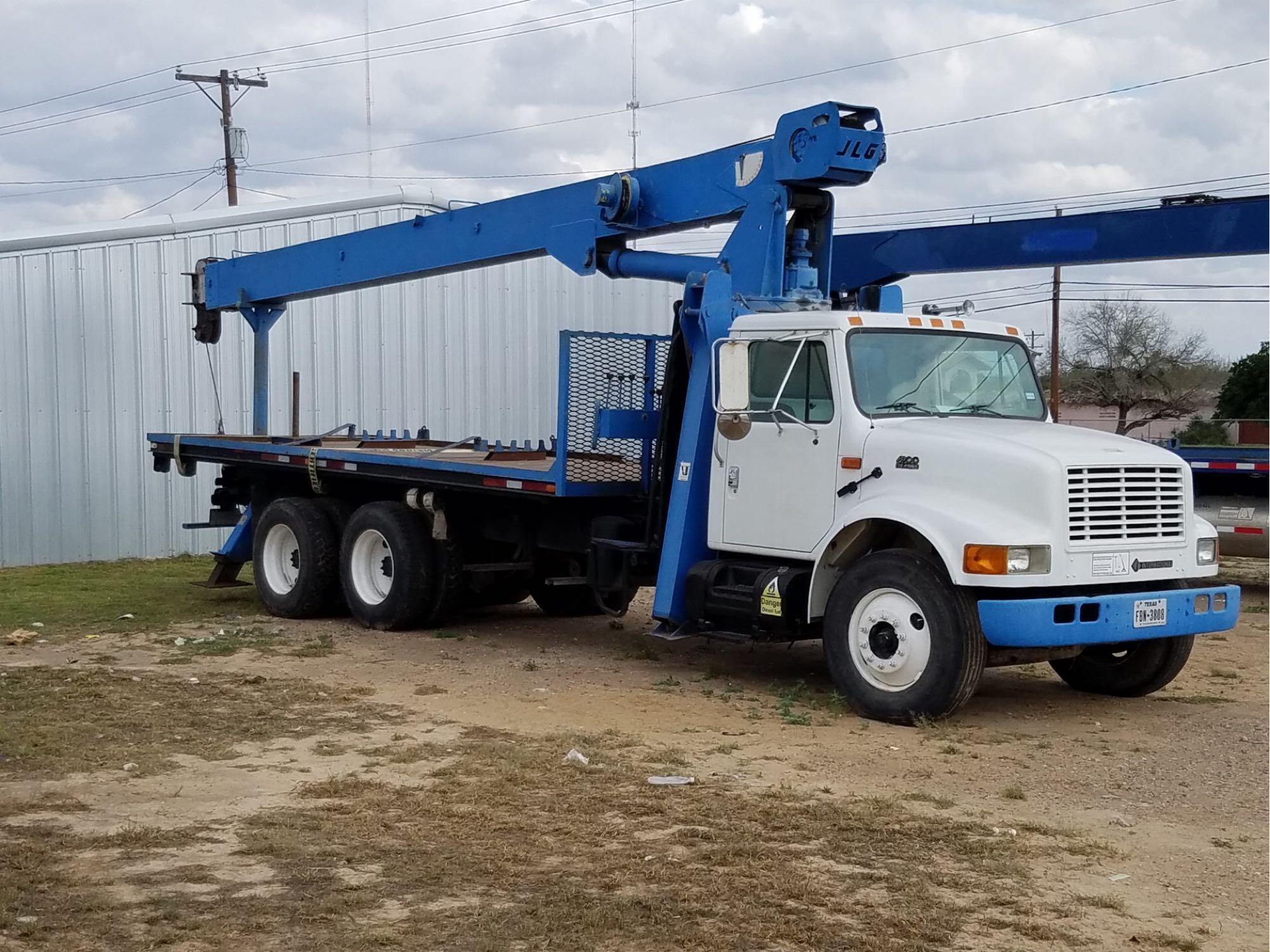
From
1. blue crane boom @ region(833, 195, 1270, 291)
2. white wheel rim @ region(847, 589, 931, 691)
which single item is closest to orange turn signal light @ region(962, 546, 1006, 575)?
white wheel rim @ region(847, 589, 931, 691)

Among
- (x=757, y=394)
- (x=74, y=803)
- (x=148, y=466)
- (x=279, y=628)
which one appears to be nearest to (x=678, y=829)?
(x=74, y=803)

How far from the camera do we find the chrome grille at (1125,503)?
8.34 m

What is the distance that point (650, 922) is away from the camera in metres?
5.04

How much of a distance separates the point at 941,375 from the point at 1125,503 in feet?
5.10

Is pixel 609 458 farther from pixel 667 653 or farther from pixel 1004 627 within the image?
pixel 1004 627

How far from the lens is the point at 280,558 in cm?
1386

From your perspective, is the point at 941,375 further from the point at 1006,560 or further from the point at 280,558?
the point at 280,558

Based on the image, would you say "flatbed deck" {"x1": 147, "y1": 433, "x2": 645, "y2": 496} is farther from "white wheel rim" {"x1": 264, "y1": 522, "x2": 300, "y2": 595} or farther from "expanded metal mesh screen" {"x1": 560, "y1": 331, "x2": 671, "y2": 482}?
"white wheel rim" {"x1": 264, "y1": 522, "x2": 300, "y2": 595}

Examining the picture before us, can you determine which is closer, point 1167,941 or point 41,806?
point 1167,941

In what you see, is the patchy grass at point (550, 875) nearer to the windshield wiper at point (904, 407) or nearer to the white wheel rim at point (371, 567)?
the windshield wiper at point (904, 407)

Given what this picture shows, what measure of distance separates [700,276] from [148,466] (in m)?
11.0

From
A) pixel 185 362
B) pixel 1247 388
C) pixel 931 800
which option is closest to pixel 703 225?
pixel 931 800

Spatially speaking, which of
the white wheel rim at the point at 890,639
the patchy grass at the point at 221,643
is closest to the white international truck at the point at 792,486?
the white wheel rim at the point at 890,639

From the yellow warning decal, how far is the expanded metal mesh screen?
1.87 meters
